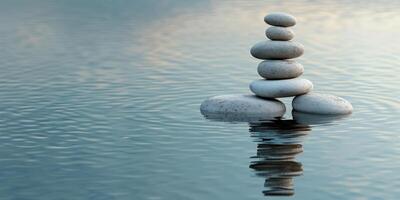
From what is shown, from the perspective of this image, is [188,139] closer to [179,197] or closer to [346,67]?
[179,197]

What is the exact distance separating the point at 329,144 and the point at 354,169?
9.07ft

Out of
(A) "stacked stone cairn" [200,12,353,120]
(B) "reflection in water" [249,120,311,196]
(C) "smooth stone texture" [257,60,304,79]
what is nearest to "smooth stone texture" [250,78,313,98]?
(A) "stacked stone cairn" [200,12,353,120]

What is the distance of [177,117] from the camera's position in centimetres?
3139

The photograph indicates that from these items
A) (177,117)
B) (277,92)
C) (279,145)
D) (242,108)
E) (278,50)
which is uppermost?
(278,50)

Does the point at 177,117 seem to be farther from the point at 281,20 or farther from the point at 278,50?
the point at 281,20

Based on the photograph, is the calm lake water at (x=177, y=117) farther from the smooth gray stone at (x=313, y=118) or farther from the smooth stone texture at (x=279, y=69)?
the smooth stone texture at (x=279, y=69)

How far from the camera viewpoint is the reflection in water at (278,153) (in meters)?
23.9

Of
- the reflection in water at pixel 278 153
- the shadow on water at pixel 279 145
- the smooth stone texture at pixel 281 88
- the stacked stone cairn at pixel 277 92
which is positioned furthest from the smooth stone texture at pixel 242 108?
the reflection in water at pixel 278 153

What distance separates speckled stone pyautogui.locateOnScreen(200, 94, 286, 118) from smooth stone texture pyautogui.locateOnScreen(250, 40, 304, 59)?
1458 mm

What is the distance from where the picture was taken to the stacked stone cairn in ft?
105

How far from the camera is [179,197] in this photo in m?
22.5

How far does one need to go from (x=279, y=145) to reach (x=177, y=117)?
461 centimetres

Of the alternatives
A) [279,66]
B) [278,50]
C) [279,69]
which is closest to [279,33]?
[278,50]

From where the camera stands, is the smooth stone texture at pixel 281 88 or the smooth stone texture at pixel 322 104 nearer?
the smooth stone texture at pixel 322 104
